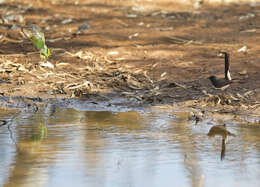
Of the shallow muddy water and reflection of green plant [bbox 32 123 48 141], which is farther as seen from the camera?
reflection of green plant [bbox 32 123 48 141]

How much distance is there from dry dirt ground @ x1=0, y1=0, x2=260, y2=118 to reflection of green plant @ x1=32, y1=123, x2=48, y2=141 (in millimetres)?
1263

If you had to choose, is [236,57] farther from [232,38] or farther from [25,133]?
[25,133]

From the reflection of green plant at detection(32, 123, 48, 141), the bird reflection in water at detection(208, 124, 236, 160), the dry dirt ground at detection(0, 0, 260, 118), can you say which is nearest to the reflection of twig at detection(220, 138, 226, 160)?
the bird reflection in water at detection(208, 124, 236, 160)

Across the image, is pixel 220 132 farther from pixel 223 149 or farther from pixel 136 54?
pixel 136 54

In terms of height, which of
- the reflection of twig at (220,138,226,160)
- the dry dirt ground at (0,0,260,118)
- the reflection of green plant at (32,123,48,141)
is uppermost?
the dry dirt ground at (0,0,260,118)

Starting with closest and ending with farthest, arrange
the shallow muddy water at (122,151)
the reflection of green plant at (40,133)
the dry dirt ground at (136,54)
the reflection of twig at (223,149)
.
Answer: the shallow muddy water at (122,151)
the reflection of twig at (223,149)
the reflection of green plant at (40,133)
the dry dirt ground at (136,54)

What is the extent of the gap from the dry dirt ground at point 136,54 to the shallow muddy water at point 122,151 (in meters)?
0.86

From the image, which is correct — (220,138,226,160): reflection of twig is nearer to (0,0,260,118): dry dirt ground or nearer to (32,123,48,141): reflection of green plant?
(0,0,260,118): dry dirt ground

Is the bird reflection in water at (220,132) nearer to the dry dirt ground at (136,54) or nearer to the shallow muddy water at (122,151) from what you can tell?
the shallow muddy water at (122,151)

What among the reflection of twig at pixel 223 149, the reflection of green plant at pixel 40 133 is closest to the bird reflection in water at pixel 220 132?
the reflection of twig at pixel 223 149

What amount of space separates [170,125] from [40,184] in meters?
1.77

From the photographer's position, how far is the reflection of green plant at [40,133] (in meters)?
4.11

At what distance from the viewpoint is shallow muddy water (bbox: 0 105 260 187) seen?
10.4 ft

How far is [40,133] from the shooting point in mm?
4266
